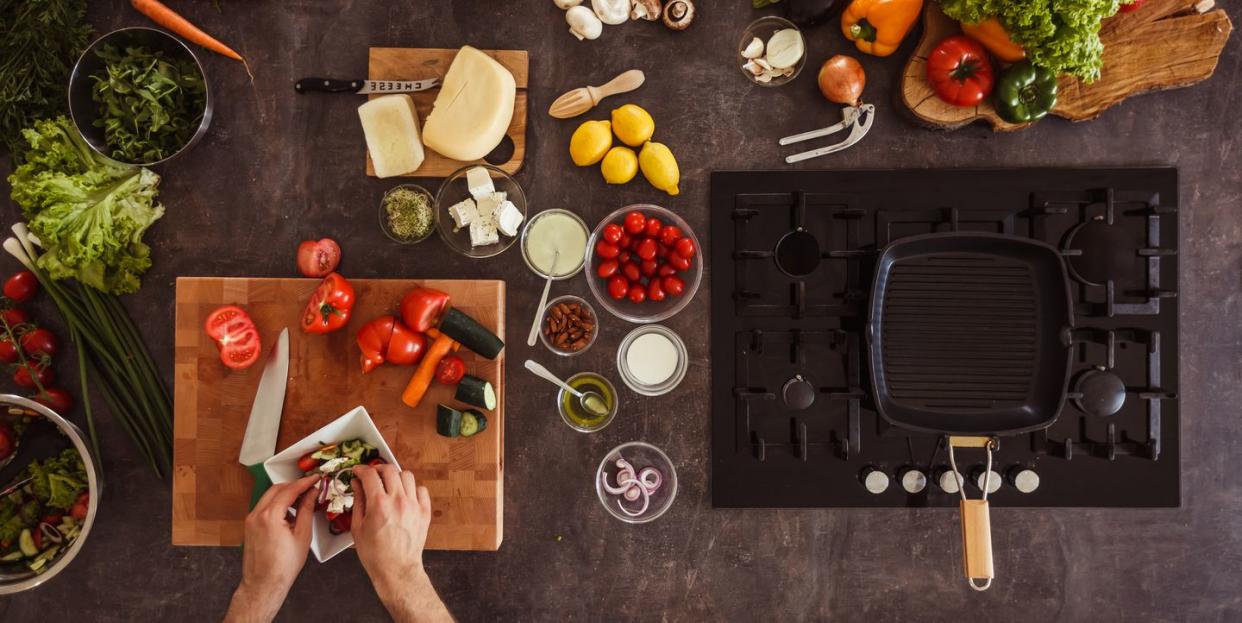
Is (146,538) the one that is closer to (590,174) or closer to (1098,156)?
(590,174)

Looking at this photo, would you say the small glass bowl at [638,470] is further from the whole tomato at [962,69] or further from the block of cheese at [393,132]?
the whole tomato at [962,69]

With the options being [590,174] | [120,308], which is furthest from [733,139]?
[120,308]

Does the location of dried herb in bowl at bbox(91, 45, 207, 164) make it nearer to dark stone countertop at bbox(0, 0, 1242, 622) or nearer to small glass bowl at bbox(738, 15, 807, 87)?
dark stone countertop at bbox(0, 0, 1242, 622)

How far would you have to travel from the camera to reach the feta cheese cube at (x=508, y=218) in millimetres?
1768

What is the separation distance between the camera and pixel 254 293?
1.74m

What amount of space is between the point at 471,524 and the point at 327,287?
0.74 metres

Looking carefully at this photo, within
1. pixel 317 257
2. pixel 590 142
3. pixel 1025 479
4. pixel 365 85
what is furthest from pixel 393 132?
pixel 1025 479

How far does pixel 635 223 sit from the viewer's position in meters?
1.75

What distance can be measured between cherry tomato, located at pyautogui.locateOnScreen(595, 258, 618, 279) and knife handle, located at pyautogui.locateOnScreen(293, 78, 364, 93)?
84 cm

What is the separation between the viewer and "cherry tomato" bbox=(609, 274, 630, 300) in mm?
1771

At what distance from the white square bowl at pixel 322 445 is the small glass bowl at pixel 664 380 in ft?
2.15

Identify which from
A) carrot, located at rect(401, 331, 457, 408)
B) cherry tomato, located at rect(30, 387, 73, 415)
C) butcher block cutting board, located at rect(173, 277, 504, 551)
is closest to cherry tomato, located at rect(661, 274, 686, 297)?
butcher block cutting board, located at rect(173, 277, 504, 551)

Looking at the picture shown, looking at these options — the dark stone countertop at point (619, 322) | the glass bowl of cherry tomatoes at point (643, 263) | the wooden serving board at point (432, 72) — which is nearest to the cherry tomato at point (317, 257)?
the dark stone countertop at point (619, 322)

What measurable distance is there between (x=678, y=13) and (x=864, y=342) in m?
1.05
